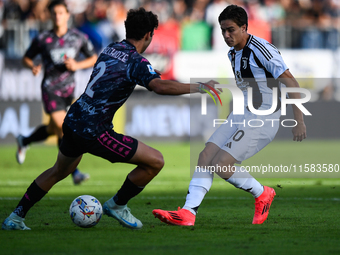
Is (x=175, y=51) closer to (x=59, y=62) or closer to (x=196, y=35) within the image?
(x=196, y=35)

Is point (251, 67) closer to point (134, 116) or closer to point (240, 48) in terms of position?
point (240, 48)

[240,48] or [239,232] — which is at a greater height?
[240,48]

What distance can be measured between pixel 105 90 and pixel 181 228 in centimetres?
140

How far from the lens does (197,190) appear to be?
5.33 meters

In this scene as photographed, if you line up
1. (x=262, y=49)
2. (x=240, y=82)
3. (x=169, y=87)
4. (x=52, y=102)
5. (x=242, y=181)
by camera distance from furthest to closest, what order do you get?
(x=52, y=102) → (x=240, y=82) → (x=242, y=181) → (x=262, y=49) → (x=169, y=87)

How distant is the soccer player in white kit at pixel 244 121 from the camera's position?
5246mm

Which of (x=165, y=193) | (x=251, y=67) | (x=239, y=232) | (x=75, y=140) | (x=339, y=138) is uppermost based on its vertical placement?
(x=251, y=67)

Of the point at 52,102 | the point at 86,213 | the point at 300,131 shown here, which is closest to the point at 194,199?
the point at 86,213

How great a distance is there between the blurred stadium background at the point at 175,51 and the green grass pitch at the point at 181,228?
511cm

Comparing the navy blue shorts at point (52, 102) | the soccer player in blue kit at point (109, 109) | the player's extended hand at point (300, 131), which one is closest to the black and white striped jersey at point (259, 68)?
the player's extended hand at point (300, 131)

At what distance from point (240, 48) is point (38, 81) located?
34.5 ft

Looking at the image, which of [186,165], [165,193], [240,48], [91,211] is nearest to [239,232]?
[91,211]

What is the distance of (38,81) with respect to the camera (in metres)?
15.1

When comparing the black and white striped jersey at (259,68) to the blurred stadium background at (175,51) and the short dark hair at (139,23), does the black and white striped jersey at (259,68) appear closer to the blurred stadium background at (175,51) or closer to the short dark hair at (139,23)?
the short dark hair at (139,23)
